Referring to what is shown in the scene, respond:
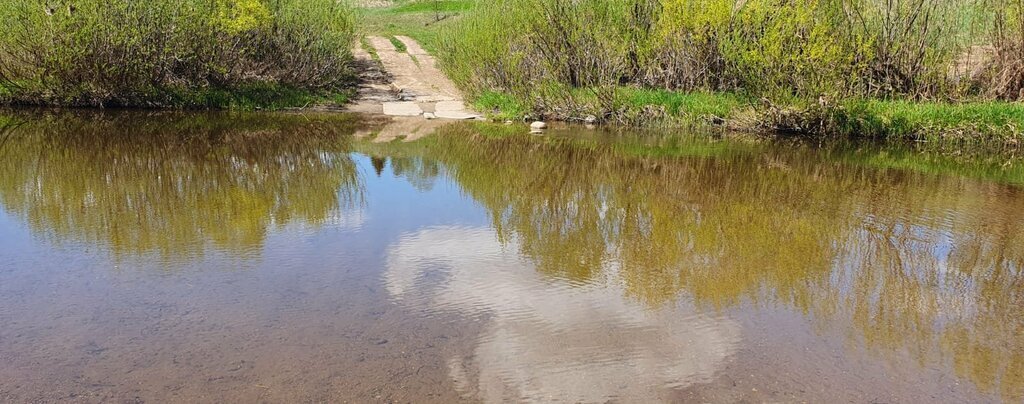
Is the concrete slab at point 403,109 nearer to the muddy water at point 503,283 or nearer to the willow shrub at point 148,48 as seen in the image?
the willow shrub at point 148,48

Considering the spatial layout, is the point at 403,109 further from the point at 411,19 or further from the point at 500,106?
the point at 411,19

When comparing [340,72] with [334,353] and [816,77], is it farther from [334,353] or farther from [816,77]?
[334,353]

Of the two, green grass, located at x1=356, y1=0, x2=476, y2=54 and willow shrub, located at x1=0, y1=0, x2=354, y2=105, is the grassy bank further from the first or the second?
green grass, located at x1=356, y1=0, x2=476, y2=54

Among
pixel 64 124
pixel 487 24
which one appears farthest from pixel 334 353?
pixel 487 24

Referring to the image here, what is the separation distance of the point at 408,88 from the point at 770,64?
11910mm

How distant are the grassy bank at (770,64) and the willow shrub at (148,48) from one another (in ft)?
18.5

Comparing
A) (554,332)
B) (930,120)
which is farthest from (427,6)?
(554,332)

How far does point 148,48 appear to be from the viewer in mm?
17562

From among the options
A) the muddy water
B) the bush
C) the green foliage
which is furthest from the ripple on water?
the green foliage

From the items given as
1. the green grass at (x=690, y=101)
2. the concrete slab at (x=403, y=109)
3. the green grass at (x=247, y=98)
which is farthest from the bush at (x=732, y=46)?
the green grass at (x=247, y=98)

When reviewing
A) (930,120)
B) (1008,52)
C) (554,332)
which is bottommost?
(554,332)

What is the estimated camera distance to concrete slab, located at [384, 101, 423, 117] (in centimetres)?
1953

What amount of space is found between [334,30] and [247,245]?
637 inches

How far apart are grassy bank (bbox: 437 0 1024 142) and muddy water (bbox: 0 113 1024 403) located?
352 cm
